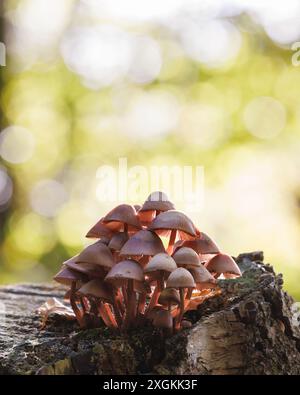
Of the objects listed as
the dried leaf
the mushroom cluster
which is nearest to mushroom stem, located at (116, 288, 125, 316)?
the mushroom cluster

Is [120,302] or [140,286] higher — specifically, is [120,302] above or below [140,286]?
below

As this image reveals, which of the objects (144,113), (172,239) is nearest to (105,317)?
(172,239)

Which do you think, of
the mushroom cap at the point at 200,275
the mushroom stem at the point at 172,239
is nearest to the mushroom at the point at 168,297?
the mushroom cap at the point at 200,275

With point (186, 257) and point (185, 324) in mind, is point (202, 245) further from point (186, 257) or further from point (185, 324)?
point (185, 324)

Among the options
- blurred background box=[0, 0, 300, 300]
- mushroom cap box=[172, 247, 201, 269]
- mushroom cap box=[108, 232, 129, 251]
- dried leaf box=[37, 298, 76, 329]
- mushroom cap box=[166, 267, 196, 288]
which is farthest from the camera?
blurred background box=[0, 0, 300, 300]

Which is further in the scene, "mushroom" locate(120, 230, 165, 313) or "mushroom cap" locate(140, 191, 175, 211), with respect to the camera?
"mushroom cap" locate(140, 191, 175, 211)

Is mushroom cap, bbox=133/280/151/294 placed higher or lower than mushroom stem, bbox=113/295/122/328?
higher

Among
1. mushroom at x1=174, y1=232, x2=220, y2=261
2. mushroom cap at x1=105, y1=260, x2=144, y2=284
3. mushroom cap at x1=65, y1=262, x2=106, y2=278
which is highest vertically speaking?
mushroom at x1=174, y1=232, x2=220, y2=261

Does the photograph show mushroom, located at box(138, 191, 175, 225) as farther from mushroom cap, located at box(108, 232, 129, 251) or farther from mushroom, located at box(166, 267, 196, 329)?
mushroom, located at box(166, 267, 196, 329)
